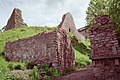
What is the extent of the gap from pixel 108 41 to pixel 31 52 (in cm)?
730

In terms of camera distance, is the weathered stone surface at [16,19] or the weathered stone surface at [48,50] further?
the weathered stone surface at [16,19]

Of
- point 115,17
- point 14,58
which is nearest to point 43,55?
point 14,58

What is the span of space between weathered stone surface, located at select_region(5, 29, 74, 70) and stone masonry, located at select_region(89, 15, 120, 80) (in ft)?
A: 13.9

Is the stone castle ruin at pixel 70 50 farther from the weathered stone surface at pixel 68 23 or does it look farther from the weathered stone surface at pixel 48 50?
the weathered stone surface at pixel 68 23

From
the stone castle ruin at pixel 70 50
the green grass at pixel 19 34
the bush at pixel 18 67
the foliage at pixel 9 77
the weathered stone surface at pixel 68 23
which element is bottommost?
the foliage at pixel 9 77

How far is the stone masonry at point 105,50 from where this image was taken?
369 inches

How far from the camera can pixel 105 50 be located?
9.66m

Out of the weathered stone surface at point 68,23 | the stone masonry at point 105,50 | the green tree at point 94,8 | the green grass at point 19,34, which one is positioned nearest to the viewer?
the stone masonry at point 105,50

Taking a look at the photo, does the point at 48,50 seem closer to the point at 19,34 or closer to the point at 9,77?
the point at 9,77

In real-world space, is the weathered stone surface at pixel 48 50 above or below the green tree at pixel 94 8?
below

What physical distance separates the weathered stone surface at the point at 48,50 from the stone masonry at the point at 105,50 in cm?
424

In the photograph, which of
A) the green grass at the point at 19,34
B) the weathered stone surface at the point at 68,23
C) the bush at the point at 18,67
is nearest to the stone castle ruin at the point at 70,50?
the bush at the point at 18,67

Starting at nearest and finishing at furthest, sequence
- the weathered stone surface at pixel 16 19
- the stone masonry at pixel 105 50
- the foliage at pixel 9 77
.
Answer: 1. the stone masonry at pixel 105 50
2. the foliage at pixel 9 77
3. the weathered stone surface at pixel 16 19

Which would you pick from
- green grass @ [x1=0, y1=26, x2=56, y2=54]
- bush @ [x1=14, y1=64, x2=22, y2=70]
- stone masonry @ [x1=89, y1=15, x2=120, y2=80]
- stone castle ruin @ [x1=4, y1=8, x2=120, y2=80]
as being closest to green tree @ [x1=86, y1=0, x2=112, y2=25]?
green grass @ [x1=0, y1=26, x2=56, y2=54]
